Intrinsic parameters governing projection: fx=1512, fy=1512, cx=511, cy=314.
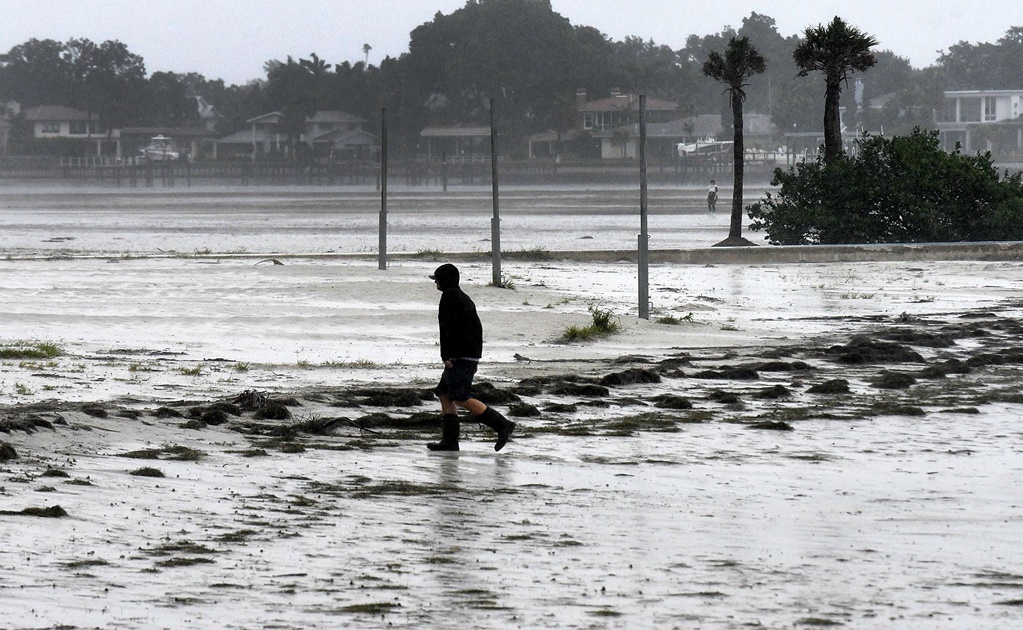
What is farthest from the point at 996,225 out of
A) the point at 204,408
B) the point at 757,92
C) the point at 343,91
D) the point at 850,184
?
the point at 757,92

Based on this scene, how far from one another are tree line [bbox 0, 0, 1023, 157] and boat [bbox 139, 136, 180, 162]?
183 inches

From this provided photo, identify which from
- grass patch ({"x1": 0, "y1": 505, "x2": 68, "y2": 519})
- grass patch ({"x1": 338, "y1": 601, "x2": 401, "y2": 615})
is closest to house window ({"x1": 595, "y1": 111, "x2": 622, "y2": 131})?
grass patch ({"x1": 0, "y1": 505, "x2": 68, "y2": 519})

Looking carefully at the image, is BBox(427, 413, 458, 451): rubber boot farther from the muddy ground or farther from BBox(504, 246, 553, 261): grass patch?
BBox(504, 246, 553, 261): grass patch

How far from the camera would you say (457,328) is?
9547mm

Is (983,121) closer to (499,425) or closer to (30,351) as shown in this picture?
(30,351)

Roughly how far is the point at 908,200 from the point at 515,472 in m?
25.0

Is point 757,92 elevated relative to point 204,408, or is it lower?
elevated

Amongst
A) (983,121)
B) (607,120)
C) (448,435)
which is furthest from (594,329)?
(983,121)

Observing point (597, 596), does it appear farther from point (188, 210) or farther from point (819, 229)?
point (188, 210)

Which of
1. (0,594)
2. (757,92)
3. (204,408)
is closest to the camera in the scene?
(0,594)

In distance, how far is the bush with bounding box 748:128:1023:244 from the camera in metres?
32.1

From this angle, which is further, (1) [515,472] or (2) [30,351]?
(2) [30,351]

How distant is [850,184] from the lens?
1284 inches

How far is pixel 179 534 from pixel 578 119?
12288 centimetres
